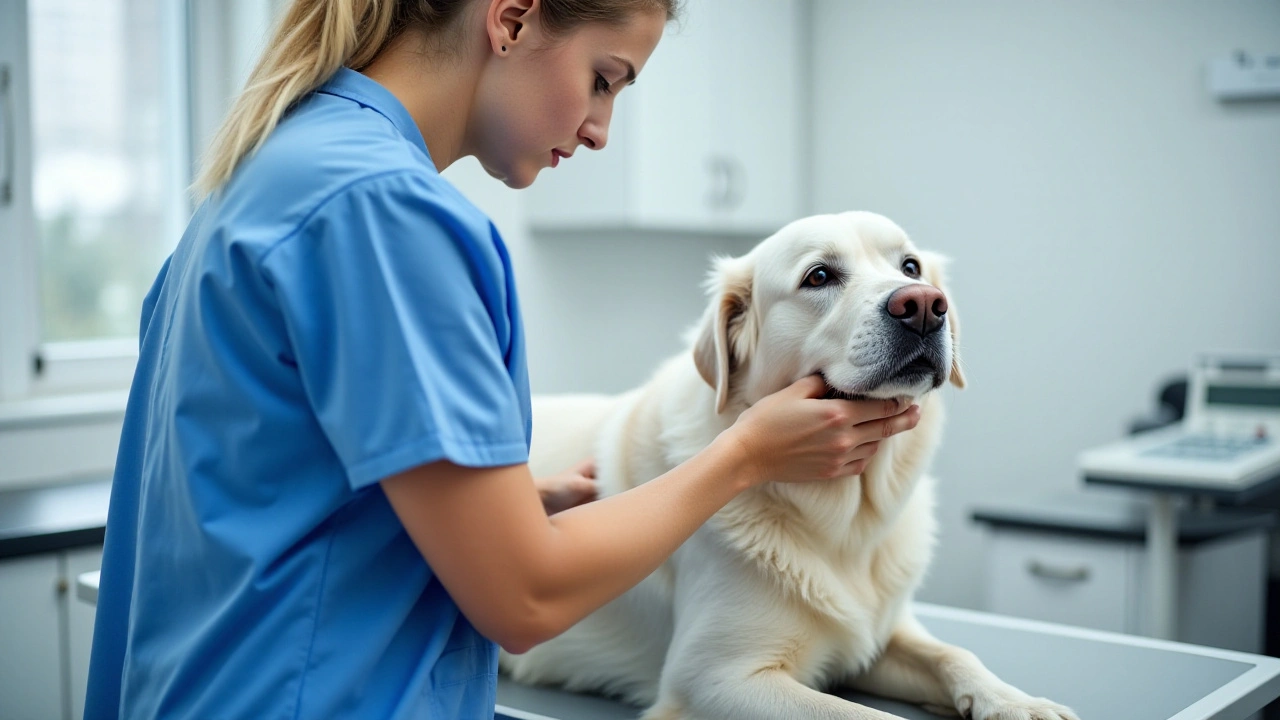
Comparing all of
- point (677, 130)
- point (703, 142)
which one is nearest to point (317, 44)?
point (677, 130)

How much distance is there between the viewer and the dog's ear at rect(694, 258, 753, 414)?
135 centimetres

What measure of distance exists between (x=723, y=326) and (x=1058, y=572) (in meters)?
1.77

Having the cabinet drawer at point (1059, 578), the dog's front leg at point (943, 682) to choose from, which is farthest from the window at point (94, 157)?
the cabinet drawer at point (1059, 578)

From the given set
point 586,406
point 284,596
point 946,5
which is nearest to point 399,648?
point 284,596

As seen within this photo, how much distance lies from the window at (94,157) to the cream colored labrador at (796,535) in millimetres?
1767

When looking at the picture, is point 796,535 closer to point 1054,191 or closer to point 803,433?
point 803,433

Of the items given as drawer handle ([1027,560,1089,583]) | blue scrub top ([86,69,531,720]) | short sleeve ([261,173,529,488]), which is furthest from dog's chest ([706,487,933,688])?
drawer handle ([1027,560,1089,583])

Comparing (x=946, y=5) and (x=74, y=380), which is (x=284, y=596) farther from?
(x=946, y=5)

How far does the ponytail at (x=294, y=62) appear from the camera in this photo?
931mm

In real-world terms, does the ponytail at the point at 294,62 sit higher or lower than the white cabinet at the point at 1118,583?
higher

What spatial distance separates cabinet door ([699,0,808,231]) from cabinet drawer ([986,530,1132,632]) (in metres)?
1.59

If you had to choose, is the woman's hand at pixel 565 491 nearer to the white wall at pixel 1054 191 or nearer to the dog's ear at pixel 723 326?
the dog's ear at pixel 723 326

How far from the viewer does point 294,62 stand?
3.19 ft

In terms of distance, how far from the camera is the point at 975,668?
126cm
